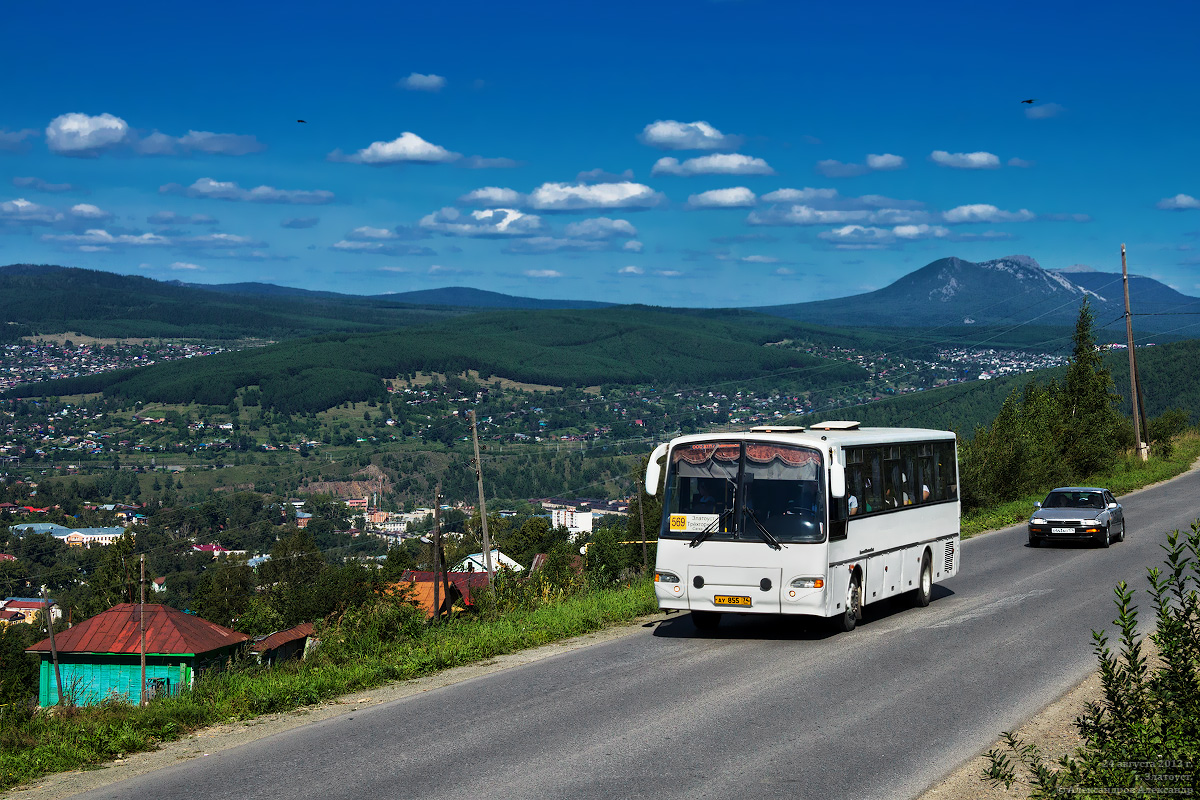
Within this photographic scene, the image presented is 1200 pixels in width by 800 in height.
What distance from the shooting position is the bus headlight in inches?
519

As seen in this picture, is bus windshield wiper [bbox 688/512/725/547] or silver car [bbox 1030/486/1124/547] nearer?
bus windshield wiper [bbox 688/512/725/547]

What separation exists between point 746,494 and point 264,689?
6268 millimetres

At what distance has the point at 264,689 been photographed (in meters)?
10.2

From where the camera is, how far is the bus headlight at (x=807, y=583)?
43.3 feet

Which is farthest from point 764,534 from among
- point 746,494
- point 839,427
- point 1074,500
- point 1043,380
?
point 1043,380

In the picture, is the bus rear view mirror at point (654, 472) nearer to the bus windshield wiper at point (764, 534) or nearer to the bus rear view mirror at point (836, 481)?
the bus windshield wiper at point (764, 534)

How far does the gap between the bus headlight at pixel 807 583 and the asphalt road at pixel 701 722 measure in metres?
0.70

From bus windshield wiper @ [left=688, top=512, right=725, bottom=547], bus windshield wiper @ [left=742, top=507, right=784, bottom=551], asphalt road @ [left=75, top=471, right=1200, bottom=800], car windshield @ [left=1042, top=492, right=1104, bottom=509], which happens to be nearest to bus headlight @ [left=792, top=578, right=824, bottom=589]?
bus windshield wiper @ [left=742, top=507, right=784, bottom=551]

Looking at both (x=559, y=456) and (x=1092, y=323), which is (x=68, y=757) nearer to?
(x=1092, y=323)

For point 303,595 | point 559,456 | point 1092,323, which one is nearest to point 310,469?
point 559,456

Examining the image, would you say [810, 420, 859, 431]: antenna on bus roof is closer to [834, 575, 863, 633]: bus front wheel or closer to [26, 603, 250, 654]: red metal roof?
[834, 575, 863, 633]: bus front wheel

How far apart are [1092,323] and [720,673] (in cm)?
4982

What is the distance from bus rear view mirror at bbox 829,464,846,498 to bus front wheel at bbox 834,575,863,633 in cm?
140

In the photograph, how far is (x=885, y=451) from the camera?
15.6 metres
